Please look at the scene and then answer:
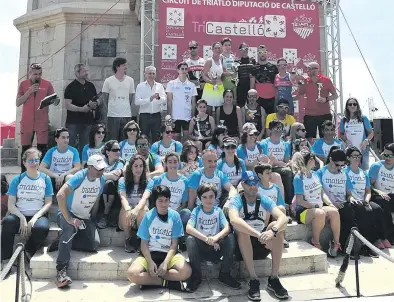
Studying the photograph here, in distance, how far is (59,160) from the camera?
5.97m

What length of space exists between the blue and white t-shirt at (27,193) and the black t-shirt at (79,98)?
2352mm

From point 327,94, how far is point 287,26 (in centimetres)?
317

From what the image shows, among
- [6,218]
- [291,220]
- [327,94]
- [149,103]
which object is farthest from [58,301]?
[327,94]

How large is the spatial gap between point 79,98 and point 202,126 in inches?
102

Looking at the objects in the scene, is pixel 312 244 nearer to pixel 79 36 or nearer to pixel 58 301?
pixel 58 301

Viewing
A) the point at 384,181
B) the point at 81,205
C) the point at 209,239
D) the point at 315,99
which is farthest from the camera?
the point at 315,99

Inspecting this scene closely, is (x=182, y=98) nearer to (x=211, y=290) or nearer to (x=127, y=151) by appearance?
(x=127, y=151)

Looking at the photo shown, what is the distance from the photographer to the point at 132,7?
10453 millimetres

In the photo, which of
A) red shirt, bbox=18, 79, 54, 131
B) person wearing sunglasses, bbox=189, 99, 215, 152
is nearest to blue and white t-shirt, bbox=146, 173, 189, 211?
person wearing sunglasses, bbox=189, 99, 215, 152

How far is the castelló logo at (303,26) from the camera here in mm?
10250

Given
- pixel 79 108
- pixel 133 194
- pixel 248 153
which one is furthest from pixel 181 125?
pixel 133 194

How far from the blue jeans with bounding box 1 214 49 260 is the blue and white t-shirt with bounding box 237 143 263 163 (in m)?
3.20

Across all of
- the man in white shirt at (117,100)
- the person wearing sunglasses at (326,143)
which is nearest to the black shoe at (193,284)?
the person wearing sunglasses at (326,143)

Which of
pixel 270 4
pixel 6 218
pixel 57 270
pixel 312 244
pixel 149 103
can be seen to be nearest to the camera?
pixel 57 270
